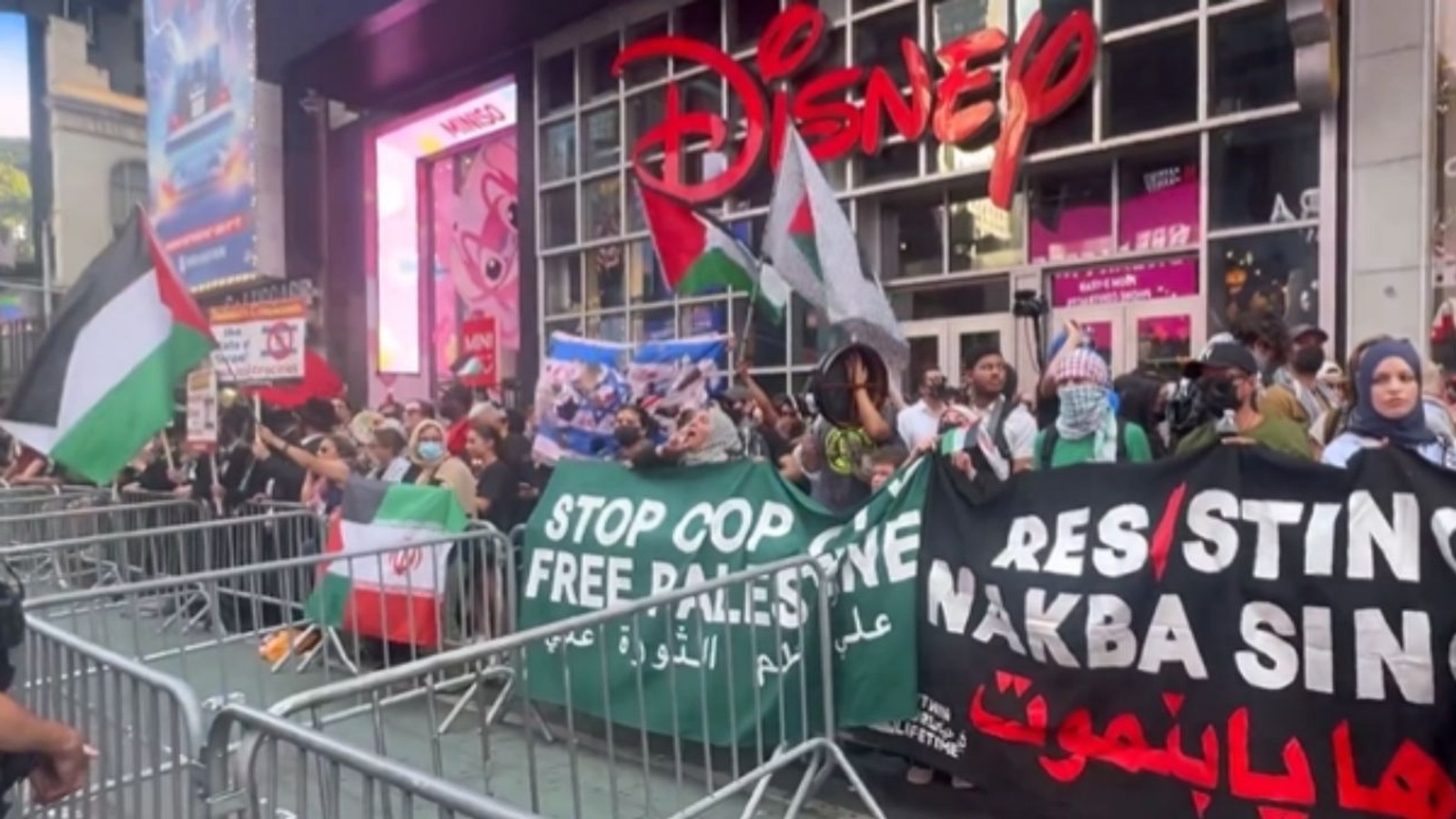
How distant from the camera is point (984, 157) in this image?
11773 mm

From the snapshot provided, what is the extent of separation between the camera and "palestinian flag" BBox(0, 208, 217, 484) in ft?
17.4

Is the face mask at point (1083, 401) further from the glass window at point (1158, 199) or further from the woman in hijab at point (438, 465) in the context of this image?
the glass window at point (1158, 199)

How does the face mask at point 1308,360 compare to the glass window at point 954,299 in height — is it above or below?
below

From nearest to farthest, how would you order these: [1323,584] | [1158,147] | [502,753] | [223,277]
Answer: [1323,584]
[502,753]
[1158,147]
[223,277]

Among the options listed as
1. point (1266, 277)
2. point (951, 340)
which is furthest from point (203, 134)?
point (1266, 277)

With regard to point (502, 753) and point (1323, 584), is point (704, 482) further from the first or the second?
point (1323, 584)

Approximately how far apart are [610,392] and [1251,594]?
5.27 metres

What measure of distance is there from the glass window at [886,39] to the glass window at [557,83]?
5.16 metres

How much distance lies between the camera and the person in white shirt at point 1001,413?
5.89 metres

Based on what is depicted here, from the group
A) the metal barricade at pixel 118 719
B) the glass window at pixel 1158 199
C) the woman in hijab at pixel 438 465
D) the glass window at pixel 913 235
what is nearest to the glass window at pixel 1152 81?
the glass window at pixel 1158 199

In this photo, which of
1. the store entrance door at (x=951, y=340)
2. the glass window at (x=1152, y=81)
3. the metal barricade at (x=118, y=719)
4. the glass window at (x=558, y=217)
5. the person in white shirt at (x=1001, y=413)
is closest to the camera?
the metal barricade at (x=118, y=719)

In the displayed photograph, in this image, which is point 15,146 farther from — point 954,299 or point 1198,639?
point 1198,639

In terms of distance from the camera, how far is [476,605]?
6738mm

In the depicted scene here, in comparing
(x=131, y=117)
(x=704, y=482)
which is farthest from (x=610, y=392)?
(x=131, y=117)
